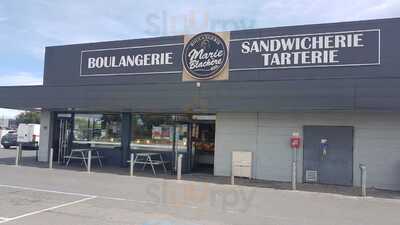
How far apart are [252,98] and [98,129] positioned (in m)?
8.69

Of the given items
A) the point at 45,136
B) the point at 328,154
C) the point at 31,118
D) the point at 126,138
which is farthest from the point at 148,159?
the point at 31,118

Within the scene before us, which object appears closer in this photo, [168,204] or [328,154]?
Answer: [168,204]

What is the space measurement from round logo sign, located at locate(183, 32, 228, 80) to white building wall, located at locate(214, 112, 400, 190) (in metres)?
1.94

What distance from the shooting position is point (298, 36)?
16.4 m

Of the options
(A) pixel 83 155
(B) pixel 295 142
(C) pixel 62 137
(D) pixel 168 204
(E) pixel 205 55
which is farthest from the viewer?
(C) pixel 62 137

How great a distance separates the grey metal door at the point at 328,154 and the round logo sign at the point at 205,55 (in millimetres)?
4384

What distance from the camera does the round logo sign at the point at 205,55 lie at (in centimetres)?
1759

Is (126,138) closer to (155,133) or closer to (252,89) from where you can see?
(155,133)

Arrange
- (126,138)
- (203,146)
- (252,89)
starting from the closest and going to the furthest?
(252,89) → (203,146) → (126,138)

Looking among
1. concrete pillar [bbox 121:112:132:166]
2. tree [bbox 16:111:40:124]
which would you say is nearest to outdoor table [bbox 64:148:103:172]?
concrete pillar [bbox 121:112:132:166]

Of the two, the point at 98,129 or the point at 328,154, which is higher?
the point at 98,129

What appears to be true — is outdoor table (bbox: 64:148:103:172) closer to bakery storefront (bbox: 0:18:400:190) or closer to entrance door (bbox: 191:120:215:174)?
bakery storefront (bbox: 0:18:400:190)

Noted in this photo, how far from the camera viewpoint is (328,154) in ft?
51.0

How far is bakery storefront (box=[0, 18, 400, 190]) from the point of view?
48.2 feet
